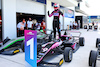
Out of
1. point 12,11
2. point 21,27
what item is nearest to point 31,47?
point 12,11

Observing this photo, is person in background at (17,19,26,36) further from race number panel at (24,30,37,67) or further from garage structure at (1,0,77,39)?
race number panel at (24,30,37,67)

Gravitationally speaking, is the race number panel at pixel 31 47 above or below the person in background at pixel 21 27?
below

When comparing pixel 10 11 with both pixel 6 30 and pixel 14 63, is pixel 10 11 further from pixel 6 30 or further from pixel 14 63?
pixel 14 63

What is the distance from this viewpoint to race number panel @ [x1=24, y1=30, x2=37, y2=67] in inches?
92.8

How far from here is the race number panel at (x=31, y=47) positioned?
236 cm

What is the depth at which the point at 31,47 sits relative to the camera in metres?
2.44

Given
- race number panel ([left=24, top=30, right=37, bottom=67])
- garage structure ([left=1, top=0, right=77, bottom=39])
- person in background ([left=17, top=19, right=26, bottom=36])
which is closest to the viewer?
race number panel ([left=24, top=30, right=37, bottom=67])

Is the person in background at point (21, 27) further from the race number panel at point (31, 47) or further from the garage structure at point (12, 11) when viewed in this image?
the race number panel at point (31, 47)

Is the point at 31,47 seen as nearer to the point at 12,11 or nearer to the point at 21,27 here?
the point at 12,11

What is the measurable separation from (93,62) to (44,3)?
340 inches

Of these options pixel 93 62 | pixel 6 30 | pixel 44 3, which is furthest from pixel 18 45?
pixel 44 3

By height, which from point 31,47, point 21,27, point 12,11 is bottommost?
point 31,47

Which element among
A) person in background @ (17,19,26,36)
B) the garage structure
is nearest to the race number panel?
the garage structure

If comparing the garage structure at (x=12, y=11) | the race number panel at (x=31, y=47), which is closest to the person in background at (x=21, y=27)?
the garage structure at (x=12, y=11)
